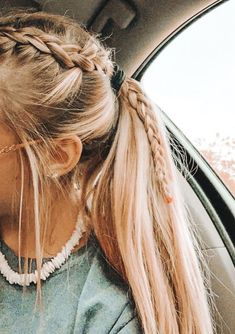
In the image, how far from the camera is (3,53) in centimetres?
126

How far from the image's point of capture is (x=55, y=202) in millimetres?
1282

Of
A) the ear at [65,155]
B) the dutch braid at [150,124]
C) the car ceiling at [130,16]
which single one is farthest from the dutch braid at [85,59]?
the car ceiling at [130,16]

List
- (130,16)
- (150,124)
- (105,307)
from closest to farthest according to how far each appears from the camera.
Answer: (105,307)
(150,124)
(130,16)

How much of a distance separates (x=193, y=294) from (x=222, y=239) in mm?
498

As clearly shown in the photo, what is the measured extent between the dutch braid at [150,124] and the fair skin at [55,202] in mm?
146

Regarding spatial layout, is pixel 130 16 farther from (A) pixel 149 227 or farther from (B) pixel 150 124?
(A) pixel 149 227

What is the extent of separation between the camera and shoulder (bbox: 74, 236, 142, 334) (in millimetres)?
1187

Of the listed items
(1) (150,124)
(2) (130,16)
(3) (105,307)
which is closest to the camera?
(3) (105,307)

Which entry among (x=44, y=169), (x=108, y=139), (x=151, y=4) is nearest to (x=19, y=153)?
(x=44, y=169)

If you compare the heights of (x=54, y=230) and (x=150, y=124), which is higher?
(x=150, y=124)

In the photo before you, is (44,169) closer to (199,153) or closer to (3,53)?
(3,53)

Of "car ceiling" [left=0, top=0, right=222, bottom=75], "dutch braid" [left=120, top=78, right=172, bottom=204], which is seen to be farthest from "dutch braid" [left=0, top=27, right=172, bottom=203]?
"car ceiling" [left=0, top=0, right=222, bottom=75]

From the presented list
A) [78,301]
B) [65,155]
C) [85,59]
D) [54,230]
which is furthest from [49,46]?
[78,301]

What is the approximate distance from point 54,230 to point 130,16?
710mm
